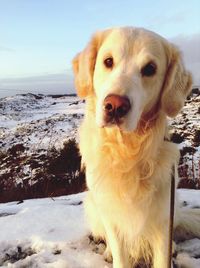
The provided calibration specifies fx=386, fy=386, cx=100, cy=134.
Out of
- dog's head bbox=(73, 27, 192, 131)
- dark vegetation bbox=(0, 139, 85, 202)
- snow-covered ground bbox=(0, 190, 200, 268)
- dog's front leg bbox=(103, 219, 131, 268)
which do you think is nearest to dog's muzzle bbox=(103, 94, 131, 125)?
dog's head bbox=(73, 27, 192, 131)

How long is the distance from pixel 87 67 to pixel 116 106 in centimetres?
62

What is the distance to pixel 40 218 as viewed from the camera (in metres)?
3.90

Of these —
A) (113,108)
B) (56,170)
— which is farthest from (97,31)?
(56,170)

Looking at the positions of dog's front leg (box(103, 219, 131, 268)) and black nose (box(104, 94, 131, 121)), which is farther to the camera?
dog's front leg (box(103, 219, 131, 268))

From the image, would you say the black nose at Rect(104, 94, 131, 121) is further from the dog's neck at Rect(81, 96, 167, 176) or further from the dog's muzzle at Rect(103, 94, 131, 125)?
the dog's neck at Rect(81, 96, 167, 176)

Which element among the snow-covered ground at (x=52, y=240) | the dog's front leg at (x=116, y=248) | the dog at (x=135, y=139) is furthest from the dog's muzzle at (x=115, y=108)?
the snow-covered ground at (x=52, y=240)

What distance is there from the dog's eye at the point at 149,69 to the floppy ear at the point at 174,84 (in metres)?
0.16

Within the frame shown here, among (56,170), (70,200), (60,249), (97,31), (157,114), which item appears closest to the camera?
A: (157,114)

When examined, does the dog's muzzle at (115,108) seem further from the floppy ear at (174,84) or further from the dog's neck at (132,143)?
the floppy ear at (174,84)

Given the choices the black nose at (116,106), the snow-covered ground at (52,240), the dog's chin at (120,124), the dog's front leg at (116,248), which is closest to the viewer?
the black nose at (116,106)

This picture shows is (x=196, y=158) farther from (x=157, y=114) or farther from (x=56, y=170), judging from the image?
(x=157, y=114)

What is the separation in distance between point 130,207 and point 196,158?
5.42 metres

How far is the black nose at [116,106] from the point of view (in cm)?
229

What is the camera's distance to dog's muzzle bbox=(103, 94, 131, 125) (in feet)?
7.52
